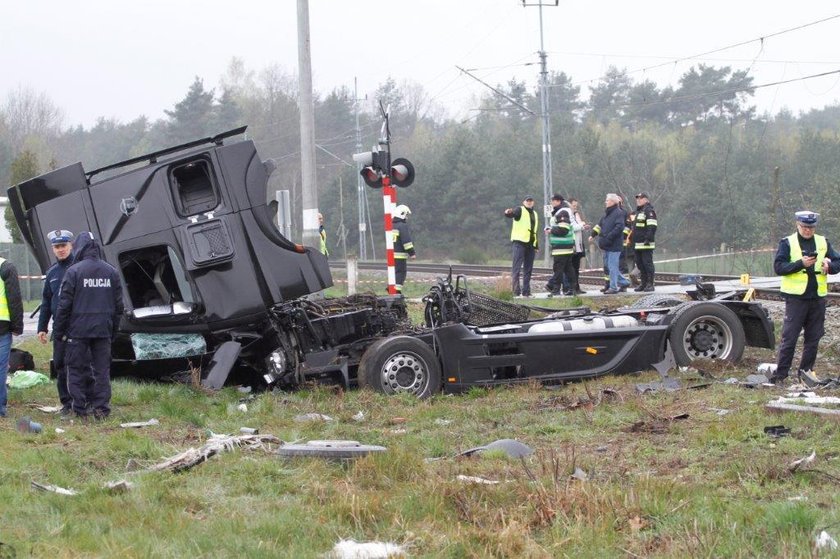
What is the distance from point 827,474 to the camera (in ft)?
20.1

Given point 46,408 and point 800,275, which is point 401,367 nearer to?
point 46,408

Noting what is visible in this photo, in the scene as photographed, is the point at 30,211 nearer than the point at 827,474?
No

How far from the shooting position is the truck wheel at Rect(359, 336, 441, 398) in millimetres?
9852

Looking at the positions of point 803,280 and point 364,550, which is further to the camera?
point 803,280

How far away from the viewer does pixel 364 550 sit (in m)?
5.00

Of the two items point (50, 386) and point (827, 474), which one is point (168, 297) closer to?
point (50, 386)

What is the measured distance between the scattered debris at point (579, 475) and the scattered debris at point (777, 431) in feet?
5.98

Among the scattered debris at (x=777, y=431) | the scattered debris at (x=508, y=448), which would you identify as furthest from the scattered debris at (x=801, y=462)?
the scattered debris at (x=508, y=448)

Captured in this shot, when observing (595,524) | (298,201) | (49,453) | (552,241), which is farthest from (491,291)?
(298,201)

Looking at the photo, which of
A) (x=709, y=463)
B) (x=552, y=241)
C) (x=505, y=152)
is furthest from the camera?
(x=505, y=152)

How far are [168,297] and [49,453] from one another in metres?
3.31

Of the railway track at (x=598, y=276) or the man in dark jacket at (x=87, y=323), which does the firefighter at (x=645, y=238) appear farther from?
the man in dark jacket at (x=87, y=323)

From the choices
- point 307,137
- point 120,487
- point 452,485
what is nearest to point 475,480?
point 452,485

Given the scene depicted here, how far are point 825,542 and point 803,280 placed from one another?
18.8 ft
